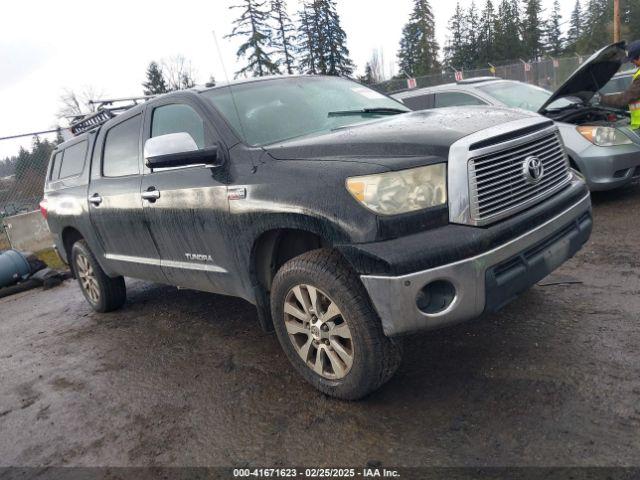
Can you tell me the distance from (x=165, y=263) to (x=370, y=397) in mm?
2020

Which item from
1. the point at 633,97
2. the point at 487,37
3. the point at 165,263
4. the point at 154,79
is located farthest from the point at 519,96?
the point at 487,37

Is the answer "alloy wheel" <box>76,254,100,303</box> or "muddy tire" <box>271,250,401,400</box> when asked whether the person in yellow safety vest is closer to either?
"muddy tire" <box>271,250,401,400</box>

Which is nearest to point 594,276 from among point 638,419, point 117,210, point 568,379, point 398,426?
point 568,379

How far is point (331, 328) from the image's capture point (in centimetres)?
272

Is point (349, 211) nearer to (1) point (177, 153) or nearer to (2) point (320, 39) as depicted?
Result: (1) point (177, 153)

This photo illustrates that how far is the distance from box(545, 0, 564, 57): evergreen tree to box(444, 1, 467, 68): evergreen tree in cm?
1204

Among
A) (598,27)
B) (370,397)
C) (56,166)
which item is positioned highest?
(598,27)

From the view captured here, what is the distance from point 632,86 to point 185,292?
18.9 ft

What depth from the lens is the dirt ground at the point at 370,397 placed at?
2.36m

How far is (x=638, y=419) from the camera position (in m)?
2.29

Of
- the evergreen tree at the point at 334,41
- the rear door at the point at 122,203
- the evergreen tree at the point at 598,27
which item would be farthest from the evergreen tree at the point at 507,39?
the rear door at the point at 122,203

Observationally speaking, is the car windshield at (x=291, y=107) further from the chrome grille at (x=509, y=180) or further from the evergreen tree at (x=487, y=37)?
the evergreen tree at (x=487, y=37)

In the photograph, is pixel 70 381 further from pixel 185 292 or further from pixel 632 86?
pixel 632 86

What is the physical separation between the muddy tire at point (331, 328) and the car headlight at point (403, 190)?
38 centimetres
